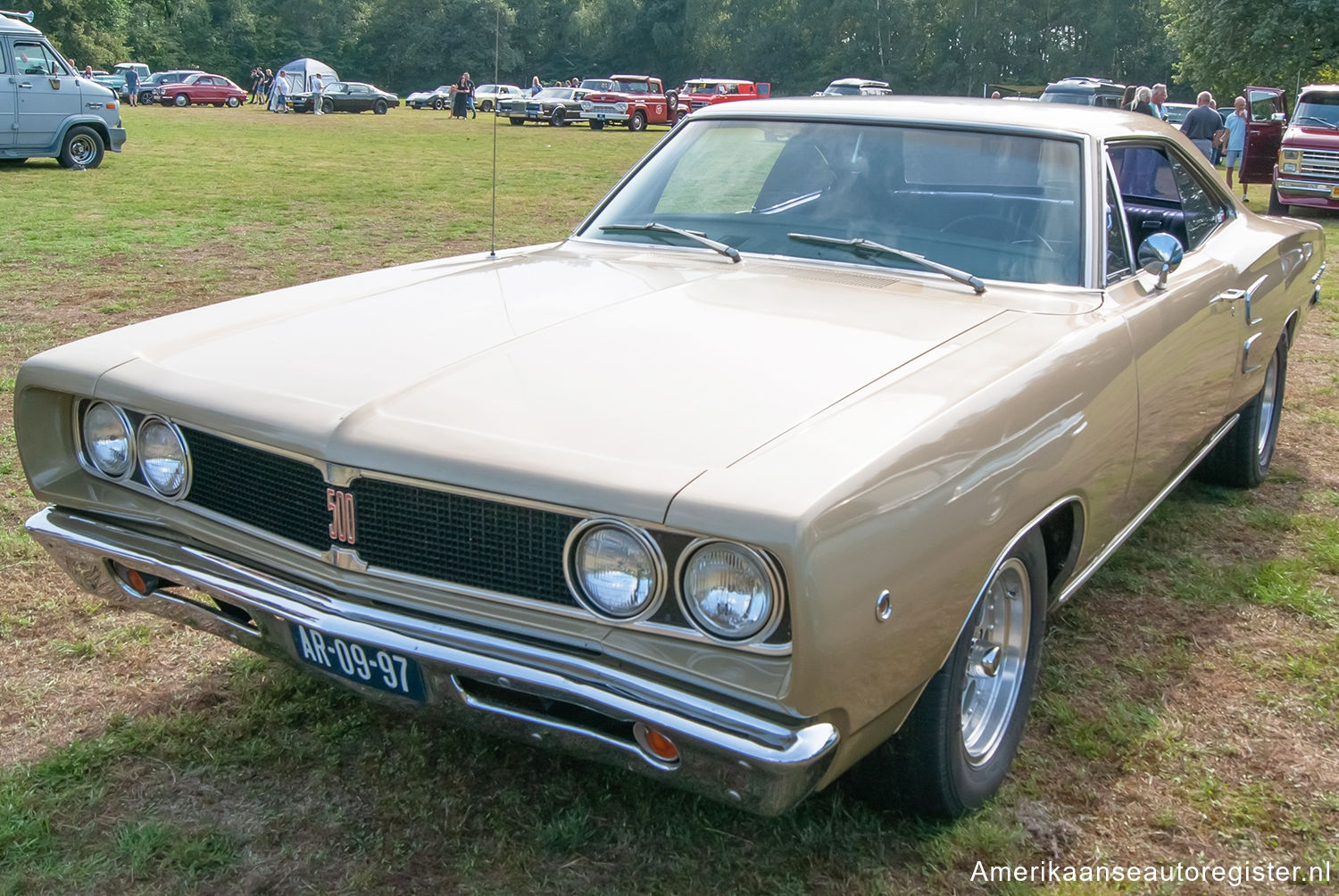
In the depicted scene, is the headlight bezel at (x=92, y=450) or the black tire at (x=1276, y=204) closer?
the headlight bezel at (x=92, y=450)

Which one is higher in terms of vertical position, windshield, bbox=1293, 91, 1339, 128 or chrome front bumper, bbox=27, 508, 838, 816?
windshield, bbox=1293, 91, 1339, 128

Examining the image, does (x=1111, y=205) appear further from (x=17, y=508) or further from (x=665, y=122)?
(x=665, y=122)

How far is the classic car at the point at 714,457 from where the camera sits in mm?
1976

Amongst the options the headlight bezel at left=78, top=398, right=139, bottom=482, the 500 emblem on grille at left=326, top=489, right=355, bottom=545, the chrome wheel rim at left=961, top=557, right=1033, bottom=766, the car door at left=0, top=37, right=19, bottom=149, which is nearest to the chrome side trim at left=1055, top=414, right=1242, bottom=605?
the chrome wheel rim at left=961, top=557, right=1033, bottom=766

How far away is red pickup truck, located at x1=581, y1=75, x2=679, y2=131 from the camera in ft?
116

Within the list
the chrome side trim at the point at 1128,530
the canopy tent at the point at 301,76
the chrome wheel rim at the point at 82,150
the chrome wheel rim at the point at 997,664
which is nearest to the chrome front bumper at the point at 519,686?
the chrome wheel rim at the point at 997,664

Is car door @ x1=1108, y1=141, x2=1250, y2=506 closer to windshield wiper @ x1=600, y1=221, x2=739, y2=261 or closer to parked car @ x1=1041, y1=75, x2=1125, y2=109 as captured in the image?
windshield wiper @ x1=600, y1=221, x2=739, y2=261

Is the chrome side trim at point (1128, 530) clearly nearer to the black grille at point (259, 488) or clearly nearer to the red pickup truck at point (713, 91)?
the black grille at point (259, 488)

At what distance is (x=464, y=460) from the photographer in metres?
2.12

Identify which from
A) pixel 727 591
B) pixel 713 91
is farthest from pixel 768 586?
pixel 713 91

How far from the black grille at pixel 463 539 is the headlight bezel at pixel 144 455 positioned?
0.51 meters

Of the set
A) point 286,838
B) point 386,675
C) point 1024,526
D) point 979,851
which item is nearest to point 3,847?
point 286,838

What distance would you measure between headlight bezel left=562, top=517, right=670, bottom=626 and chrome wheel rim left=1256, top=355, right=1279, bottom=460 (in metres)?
3.47

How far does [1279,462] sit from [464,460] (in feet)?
14.1
